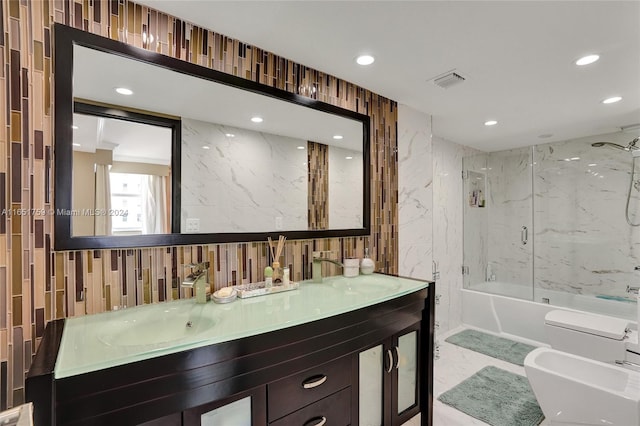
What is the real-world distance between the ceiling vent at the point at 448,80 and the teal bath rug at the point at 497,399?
7.91ft

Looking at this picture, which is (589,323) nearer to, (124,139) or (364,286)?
(364,286)

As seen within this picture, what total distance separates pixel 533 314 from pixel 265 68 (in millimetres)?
Answer: 3823

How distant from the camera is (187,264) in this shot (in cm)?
157

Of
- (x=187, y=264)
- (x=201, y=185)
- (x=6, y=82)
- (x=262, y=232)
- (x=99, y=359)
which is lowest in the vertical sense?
(x=99, y=359)

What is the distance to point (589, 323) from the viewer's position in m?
2.72

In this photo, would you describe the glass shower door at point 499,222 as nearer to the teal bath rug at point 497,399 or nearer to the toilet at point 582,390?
the teal bath rug at point 497,399

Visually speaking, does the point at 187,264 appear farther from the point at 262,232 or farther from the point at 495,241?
the point at 495,241

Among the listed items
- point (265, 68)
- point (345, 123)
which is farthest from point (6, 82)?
point (345, 123)

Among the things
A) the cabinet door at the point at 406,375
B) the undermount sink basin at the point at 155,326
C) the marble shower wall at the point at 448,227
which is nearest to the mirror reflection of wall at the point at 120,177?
the undermount sink basin at the point at 155,326

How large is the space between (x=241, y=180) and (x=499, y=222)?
12.8 ft

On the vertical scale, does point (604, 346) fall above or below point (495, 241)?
below

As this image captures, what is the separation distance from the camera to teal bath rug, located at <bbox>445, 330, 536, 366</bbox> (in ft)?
10.5

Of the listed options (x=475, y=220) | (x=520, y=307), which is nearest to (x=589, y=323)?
(x=520, y=307)

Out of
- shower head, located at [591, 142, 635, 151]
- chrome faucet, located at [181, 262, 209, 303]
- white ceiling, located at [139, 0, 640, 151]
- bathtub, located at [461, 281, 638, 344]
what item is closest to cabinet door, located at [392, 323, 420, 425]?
chrome faucet, located at [181, 262, 209, 303]
